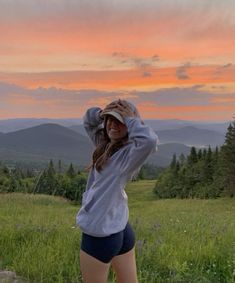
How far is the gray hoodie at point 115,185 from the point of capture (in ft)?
10.8

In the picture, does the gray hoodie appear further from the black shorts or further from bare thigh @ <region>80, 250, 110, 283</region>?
bare thigh @ <region>80, 250, 110, 283</region>

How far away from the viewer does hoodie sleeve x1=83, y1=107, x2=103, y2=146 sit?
3.85 meters

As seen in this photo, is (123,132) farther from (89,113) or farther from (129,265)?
(129,265)

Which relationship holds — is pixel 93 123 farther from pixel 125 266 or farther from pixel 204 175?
pixel 204 175

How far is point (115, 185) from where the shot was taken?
3418 millimetres

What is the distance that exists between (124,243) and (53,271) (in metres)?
1.71

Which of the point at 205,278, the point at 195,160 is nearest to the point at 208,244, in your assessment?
the point at 205,278

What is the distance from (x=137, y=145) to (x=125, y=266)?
1092 mm

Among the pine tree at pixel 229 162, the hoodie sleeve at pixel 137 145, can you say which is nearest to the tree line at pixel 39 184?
the hoodie sleeve at pixel 137 145

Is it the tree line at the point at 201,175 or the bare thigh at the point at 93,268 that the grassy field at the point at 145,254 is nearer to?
the bare thigh at the point at 93,268

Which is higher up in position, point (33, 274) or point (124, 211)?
point (124, 211)

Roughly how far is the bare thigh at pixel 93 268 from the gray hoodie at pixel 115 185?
229 mm

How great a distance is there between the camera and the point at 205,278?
15.8ft

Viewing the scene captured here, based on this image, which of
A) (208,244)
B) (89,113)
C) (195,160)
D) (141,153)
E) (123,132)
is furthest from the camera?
(195,160)
